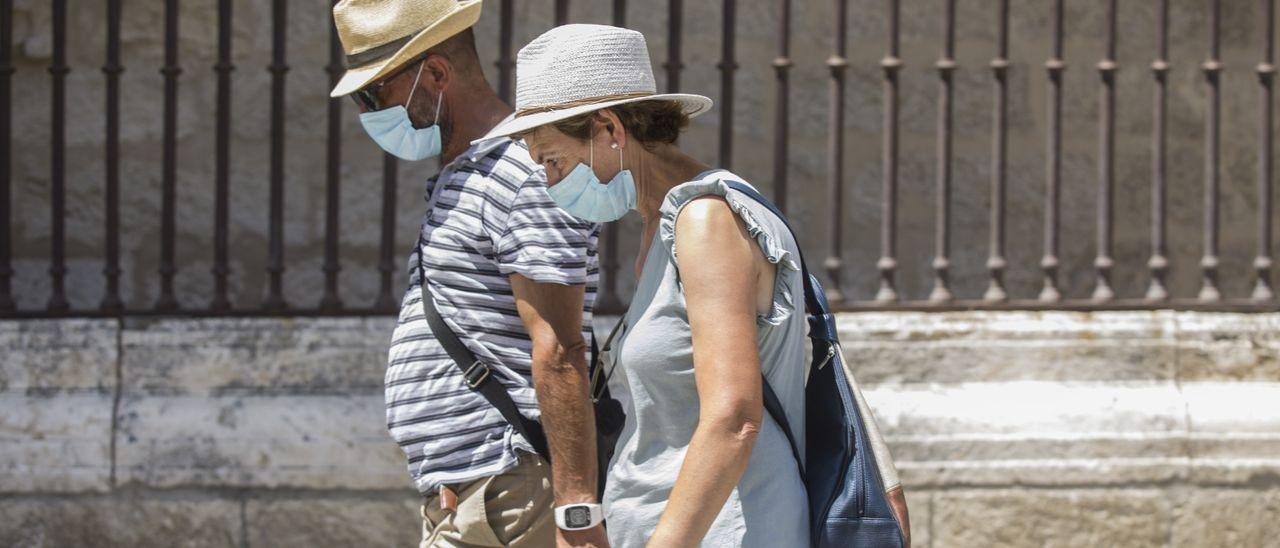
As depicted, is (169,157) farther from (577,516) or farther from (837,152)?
(577,516)

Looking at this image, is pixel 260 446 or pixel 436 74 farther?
pixel 260 446

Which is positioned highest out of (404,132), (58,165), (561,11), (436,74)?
(561,11)

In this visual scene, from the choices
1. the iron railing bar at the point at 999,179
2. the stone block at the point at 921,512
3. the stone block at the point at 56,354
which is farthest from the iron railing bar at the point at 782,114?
the stone block at the point at 56,354

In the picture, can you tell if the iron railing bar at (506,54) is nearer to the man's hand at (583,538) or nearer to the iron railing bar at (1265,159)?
the man's hand at (583,538)

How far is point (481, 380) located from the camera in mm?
2770

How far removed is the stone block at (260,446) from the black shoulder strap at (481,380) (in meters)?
1.71

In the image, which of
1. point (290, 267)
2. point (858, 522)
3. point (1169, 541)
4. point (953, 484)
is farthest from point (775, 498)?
point (290, 267)

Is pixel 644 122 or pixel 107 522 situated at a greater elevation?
pixel 644 122

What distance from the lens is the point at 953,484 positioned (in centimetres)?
450

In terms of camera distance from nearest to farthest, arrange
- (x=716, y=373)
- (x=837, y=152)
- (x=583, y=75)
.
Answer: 1. (x=716, y=373)
2. (x=583, y=75)
3. (x=837, y=152)

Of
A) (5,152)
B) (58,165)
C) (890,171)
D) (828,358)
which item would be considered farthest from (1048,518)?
(5,152)

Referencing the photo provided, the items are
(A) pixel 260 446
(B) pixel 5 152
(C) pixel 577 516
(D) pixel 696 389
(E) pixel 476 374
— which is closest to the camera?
(D) pixel 696 389

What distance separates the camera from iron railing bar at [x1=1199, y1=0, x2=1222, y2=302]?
4.74 m

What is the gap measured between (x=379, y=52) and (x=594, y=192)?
2.99ft
